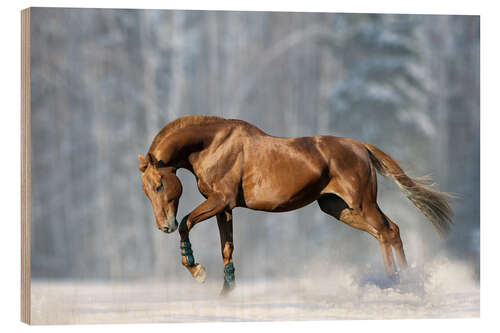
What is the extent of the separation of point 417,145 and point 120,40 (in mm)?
3333

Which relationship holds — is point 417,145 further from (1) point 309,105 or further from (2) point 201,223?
(2) point 201,223

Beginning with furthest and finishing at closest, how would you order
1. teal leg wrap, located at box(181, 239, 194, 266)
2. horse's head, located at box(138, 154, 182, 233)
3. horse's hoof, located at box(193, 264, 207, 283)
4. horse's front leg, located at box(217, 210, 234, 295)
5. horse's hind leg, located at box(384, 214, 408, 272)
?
horse's hind leg, located at box(384, 214, 408, 272) < horse's front leg, located at box(217, 210, 234, 295) < horse's hoof, located at box(193, 264, 207, 283) < teal leg wrap, located at box(181, 239, 194, 266) < horse's head, located at box(138, 154, 182, 233)

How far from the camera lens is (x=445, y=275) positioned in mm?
10242

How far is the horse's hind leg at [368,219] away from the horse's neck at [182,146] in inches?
56.8

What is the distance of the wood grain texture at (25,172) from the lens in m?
9.60

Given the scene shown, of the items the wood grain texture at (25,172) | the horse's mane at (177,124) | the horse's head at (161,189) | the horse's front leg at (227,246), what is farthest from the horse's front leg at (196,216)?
the wood grain texture at (25,172)

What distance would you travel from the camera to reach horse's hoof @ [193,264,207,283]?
965 centimetres

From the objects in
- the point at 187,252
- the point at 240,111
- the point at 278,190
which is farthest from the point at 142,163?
the point at 278,190

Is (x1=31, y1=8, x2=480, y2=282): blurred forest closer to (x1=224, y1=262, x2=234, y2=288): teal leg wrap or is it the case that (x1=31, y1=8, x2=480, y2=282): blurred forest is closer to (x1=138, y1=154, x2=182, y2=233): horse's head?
(x1=224, y1=262, x2=234, y2=288): teal leg wrap

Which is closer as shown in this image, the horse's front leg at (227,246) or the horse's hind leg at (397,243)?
the horse's front leg at (227,246)

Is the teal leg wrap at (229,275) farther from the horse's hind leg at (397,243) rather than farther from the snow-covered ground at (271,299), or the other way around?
the horse's hind leg at (397,243)

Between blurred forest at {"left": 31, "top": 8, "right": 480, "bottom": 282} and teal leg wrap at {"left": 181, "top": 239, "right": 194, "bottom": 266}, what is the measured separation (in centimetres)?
29

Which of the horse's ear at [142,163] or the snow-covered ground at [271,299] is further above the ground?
the horse's ear at [142,163]

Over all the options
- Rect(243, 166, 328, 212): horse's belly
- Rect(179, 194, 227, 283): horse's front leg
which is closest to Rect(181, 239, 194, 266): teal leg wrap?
Rect(179, 194, 227, 283): horse's front leg
